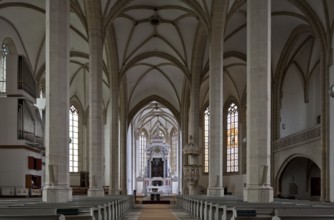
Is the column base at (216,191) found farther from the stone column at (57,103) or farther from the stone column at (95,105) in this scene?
the stone column at (57,103)

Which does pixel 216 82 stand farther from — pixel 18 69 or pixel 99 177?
pixel 18 69

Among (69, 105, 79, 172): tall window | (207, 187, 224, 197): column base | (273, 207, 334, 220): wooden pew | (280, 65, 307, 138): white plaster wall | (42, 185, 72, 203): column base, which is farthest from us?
(69, 105, 79, 172): tall window

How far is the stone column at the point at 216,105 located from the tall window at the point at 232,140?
17895 millimetres

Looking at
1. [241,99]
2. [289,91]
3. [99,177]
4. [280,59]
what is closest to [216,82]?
[99,177]

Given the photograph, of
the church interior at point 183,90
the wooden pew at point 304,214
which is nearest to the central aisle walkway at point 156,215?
the church interior at point 183,90

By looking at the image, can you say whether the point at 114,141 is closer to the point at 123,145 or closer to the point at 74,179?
the point at 123,145

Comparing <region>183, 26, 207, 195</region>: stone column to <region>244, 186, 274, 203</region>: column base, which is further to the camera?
<region>183, 26, 207, 195</region>: stone column

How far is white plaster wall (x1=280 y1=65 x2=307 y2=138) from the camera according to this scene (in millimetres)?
28703

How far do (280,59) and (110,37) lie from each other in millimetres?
10622

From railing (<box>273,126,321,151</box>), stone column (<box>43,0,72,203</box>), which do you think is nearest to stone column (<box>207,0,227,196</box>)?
railing (<box>273,126,321,151</box>)

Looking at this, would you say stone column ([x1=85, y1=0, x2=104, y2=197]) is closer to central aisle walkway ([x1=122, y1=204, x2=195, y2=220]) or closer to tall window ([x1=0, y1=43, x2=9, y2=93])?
central aisle walkway ([x1=122, y1=204, x2=195, y2=220])

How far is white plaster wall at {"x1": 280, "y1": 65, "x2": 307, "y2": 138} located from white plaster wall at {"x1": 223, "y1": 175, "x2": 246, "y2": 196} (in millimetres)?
7546

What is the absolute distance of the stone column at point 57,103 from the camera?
13.2 meters

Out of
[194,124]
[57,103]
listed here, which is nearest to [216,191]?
[194,124]
